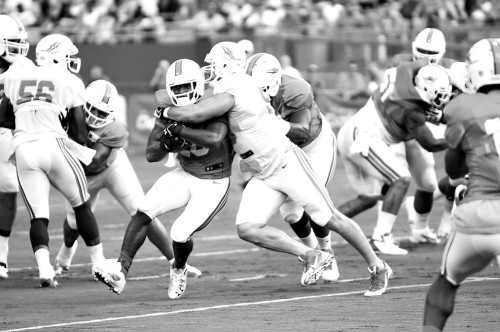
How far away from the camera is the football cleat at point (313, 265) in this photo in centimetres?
863

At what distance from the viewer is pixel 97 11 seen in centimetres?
2594

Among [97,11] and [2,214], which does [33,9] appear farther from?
[2,214]

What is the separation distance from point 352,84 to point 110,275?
14108 millimetres

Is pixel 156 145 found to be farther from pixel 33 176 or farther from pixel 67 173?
pixel 33 176

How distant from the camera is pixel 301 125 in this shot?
9.51 m

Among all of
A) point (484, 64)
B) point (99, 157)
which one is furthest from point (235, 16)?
point (484, 64)

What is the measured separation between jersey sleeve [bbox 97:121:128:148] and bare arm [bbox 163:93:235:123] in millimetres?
1627

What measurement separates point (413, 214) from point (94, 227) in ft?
13.3

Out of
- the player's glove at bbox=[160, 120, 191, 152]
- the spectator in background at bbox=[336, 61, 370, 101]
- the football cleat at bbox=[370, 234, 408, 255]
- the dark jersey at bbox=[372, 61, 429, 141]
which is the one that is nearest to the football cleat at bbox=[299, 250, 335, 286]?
the player's glove at bbox=[160, 120, 191, 152]

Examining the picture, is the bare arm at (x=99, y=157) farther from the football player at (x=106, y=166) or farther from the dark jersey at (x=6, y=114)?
the dark jersey at (x=6, y=114)

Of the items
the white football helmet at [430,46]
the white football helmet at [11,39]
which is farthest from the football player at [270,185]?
the white football helmet at [430,46]

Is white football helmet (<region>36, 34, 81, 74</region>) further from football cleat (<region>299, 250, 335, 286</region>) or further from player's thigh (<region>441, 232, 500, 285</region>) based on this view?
player's thigh (<region>441, 232, 500, 285</region>)

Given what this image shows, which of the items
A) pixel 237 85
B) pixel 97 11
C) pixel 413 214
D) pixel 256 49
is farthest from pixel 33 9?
pixel 237 85

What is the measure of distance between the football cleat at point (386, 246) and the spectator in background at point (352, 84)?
10648mm
